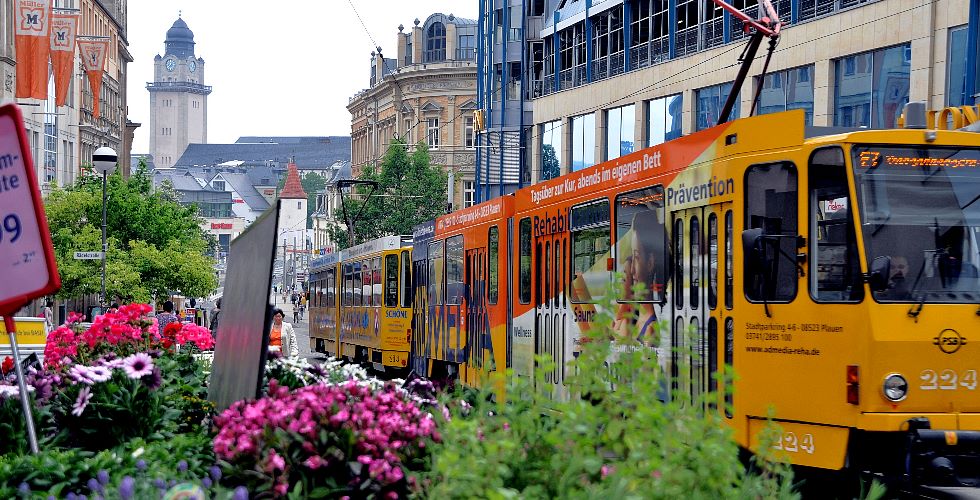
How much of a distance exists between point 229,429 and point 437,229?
61.8ft

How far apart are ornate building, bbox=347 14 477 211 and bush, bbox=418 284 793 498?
90.6 m

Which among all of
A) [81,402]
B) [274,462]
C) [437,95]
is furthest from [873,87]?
[437,95]

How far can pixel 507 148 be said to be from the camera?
56344 mm

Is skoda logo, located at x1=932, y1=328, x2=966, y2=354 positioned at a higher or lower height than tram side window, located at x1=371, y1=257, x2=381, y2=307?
lower

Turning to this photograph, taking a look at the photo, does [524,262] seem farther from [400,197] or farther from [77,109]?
[400,197]

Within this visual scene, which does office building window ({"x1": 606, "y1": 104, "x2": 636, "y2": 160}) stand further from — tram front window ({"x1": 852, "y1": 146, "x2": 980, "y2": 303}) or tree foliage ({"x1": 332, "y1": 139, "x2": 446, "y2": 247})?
tree foliage ({"x1": 332, "y1": 139, "x2": 446, "y2": 247})

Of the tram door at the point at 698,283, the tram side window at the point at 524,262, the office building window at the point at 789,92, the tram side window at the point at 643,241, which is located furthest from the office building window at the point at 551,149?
the tram door at the point at 698,283

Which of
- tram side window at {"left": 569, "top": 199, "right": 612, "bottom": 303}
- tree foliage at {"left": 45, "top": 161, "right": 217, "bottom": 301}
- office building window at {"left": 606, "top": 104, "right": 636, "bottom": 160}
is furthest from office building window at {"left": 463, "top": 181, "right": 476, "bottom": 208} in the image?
tram side window at {"left": 569, "top": 199, "right": 612, "bottom": 303}

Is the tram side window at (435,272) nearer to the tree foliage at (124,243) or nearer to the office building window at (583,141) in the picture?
the office building window at (583,141)

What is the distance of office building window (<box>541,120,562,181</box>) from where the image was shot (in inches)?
1877

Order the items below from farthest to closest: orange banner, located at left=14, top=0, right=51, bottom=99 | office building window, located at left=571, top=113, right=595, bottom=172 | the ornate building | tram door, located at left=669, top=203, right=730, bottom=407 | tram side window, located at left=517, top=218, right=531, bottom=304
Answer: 1. the ornate building
2. office building window, located at left=571, top=113, right=595, bottom=172
3. orange banner, located at left=14, top=0, right=51, bottom=99
4. tram side window, located at left=517, top=218, right=531, bottom=304
5. tram door, located at left=669, top=203, right=730, bottom=407

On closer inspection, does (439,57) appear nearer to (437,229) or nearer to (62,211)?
(62,211)

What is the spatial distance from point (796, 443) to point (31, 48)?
3179cm

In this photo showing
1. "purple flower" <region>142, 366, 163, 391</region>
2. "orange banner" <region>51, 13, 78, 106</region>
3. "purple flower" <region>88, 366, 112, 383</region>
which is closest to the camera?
"purple flower" <region>88, 366, 112, 383</region>
